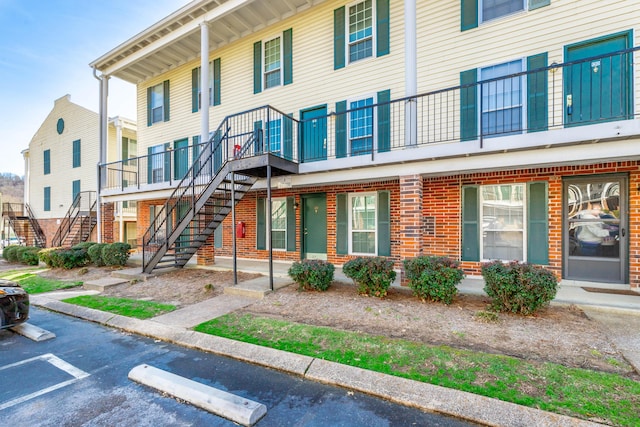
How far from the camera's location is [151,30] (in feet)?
33.7

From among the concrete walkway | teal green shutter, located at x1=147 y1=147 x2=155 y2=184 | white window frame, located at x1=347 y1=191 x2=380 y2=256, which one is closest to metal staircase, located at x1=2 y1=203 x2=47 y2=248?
teal green shutter, located at x1=147 y1=147 x2=155 y2=184

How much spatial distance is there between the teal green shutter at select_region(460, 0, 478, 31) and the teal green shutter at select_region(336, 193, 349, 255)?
5119mm

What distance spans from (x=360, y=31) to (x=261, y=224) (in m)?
6.70

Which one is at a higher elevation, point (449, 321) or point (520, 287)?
point (520, 287)

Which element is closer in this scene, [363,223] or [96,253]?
[363,223]

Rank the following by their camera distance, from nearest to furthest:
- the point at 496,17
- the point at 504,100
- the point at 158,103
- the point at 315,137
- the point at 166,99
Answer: the point at 504,100
the point at 496,17
the point at 315,137
the point at 166,99
the point at 158,103

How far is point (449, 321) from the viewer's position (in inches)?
178

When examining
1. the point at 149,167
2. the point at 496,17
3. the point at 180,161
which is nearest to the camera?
the point at 496,17

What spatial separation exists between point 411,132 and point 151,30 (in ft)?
31.6

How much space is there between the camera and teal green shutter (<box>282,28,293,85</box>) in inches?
381

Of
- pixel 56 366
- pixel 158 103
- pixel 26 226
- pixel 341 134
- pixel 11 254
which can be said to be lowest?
pixel 56 366

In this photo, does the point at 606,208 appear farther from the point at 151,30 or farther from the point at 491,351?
the point at 151,30

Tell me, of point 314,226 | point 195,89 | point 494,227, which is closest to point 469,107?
point 494,227

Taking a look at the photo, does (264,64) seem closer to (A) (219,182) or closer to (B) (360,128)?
(B) (360,128)
